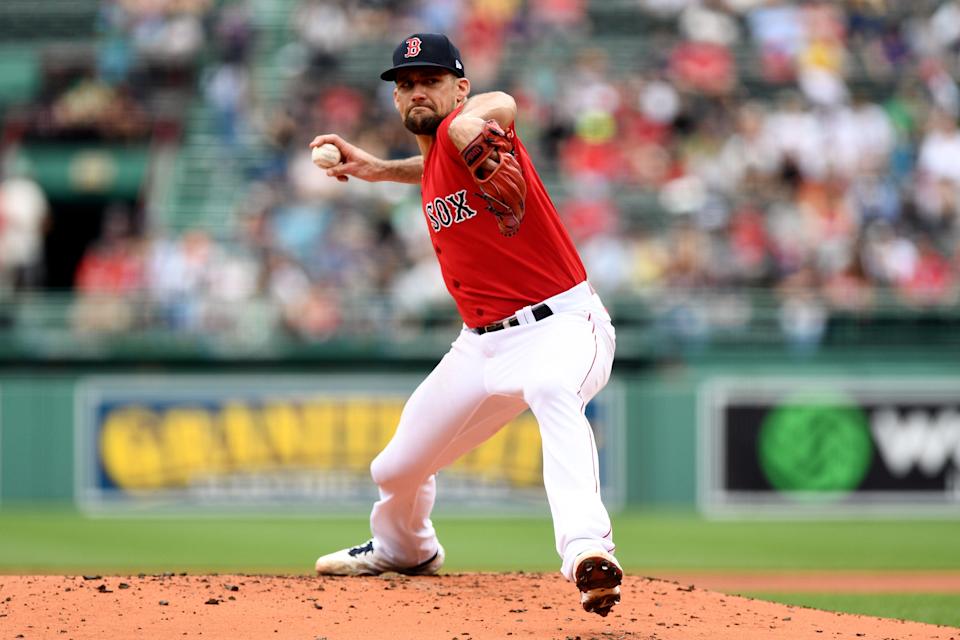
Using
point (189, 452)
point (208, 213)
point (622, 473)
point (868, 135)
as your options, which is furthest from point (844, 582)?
point (208, 213)

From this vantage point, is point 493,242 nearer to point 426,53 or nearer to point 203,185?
point 426,53

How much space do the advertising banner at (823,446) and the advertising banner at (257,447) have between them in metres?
1.15

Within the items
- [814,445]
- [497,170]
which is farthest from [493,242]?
[814,445]

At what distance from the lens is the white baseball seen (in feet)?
20.4

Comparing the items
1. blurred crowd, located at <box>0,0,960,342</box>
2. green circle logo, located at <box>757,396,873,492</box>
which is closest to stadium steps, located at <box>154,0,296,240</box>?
blurred crowd, located at <box>0,0,960,342</box>

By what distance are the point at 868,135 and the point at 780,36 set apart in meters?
2.00

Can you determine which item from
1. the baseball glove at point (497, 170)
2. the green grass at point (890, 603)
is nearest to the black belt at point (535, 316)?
the baseball glove at point (497, 170)

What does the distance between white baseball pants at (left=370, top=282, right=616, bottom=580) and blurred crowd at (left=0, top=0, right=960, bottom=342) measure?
Result: 24.6 ft

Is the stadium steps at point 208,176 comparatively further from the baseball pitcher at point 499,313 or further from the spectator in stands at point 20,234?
the baseball pitcher at point 499,313

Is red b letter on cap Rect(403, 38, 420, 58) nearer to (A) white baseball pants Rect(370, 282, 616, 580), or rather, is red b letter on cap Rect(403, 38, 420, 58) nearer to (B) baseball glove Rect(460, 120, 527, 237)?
(B) baseball glove Rect(460, 120, 527, 237)

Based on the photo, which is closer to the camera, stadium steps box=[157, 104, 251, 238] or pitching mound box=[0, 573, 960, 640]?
pitching mound box=[0, 573, 960, 640]

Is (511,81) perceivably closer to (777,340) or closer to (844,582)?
(777,340)

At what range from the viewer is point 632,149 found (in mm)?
16594

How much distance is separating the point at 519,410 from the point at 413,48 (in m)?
1.55
